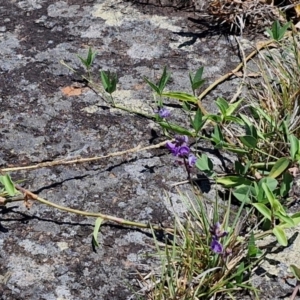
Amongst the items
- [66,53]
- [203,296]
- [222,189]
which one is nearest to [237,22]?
[66,53]

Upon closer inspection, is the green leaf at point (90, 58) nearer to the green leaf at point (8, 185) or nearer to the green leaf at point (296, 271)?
the green leaf at point (8, 185)

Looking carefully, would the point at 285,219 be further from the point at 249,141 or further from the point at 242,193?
the point at 249,141

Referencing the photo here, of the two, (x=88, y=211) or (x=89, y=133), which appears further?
(x=89, y=133)

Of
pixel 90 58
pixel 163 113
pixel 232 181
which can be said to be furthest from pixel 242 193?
pixel 90 58

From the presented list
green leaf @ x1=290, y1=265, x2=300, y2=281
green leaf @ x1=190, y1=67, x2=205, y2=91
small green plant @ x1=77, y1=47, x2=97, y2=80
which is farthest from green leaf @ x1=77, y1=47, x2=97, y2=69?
green leaf @ x1=290, y1=265, x2=300, y2=281

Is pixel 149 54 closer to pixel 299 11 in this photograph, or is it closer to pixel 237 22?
pixel 237 22
